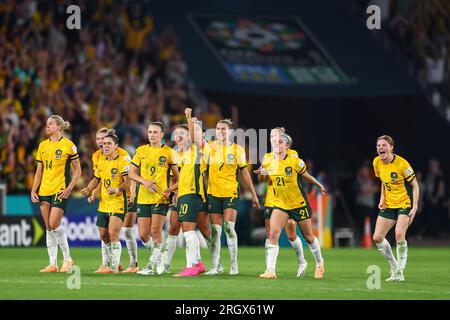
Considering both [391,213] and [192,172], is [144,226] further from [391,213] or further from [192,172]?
[391,213]

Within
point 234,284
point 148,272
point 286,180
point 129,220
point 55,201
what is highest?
point 286,180

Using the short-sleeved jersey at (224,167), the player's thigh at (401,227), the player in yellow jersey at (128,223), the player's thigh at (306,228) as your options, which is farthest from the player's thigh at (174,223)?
the player's thigh at (401,227)

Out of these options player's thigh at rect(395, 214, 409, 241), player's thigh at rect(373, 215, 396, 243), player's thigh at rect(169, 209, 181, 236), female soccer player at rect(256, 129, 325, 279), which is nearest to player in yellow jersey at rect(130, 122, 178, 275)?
player's thigh at rect(169, 209, 181, 236)

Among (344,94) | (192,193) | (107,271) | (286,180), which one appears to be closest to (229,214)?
(192,193)

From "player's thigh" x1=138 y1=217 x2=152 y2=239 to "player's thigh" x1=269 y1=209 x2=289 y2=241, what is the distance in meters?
2.01

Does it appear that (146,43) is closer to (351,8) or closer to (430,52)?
(351,8)

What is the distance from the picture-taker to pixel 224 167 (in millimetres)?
18531

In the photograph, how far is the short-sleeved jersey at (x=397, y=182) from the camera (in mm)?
17688

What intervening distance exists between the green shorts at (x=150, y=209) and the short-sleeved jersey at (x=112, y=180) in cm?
53

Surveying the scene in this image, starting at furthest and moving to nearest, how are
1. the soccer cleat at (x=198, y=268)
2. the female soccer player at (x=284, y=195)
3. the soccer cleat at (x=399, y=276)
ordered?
the soccer cleat at (x=198, y=268)
the female soccer player at (x=284, y=195)
the soccer cleat at (x=399, y=276)

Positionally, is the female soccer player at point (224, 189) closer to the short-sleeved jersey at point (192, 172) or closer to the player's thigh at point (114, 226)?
the short-sleeved jersey at point (192, 172)

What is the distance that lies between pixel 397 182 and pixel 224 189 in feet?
9.07

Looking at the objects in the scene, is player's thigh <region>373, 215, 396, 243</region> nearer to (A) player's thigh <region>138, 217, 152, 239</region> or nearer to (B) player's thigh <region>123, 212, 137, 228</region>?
(A) player's thigh <region>138, 217, 152, 239</region>
